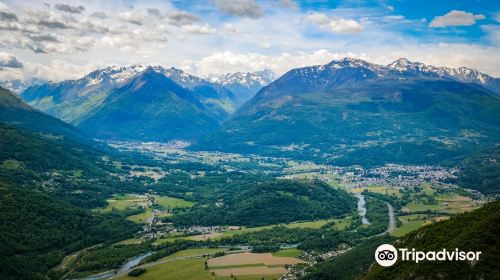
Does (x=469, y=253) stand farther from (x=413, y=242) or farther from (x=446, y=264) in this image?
(x=413, y=242)

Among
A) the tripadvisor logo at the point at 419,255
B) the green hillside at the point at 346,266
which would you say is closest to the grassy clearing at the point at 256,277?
the green hillside at the point at 346,266

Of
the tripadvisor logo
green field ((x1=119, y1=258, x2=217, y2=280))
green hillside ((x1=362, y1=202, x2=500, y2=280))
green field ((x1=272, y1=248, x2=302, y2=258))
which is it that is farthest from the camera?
green field ((x1=272, y1=248, x2=302, y2=258))

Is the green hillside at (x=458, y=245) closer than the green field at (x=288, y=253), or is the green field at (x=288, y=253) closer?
the green hillside at (x=458, y=245)

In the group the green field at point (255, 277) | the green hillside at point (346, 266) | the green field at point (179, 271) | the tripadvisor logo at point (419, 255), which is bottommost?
the green field at point (255, 277)

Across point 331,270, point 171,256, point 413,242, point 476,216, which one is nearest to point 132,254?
point 171,256

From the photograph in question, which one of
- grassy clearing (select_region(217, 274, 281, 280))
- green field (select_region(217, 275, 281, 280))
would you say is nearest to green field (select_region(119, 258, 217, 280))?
grassy clearing (select_region(217, 274, 281, 280))

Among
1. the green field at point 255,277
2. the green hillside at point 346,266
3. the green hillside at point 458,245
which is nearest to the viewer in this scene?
the green hillside at point 458,245

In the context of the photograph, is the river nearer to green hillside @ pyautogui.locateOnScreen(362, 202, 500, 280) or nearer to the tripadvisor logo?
green hillside @ pyautogui.locateOnScreen(362, 202, 500, 280)

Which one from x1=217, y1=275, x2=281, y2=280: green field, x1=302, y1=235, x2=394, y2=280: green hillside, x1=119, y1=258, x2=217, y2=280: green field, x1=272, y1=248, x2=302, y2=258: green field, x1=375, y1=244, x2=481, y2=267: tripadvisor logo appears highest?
x1=375, y1=244, x2=481, y2=267: tripadvisor logo

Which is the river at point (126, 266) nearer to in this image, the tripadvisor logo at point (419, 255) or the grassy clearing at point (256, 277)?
the grassy clearing at point (256, 277)
